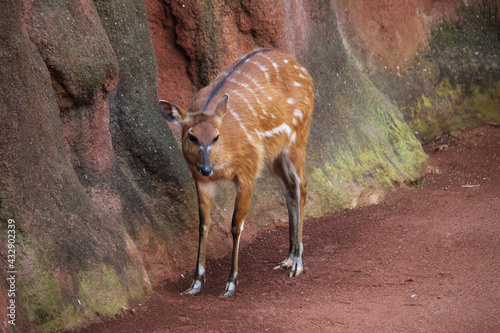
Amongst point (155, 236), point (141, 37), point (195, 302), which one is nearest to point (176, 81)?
point (141, 37)

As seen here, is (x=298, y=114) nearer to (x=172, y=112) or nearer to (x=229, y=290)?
(x=172, y=112)

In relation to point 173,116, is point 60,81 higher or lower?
higher

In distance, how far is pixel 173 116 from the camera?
615 centimetres

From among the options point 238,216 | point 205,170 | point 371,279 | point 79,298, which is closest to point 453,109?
point 371,279

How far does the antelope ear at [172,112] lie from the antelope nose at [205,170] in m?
0.57

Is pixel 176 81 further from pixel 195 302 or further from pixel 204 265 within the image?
pixel 195 302

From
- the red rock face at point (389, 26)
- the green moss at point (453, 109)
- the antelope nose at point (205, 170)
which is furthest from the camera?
the green moss at point (453, 109)

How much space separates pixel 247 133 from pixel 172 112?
0.79 meters

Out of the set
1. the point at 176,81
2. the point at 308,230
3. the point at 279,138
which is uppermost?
the point at 176,81

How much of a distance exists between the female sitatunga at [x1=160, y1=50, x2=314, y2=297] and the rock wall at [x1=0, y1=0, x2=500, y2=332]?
55 cm

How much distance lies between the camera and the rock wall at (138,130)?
4.91m

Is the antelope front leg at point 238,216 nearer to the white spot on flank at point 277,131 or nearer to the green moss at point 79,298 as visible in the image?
the white spot on flank at point 277,131

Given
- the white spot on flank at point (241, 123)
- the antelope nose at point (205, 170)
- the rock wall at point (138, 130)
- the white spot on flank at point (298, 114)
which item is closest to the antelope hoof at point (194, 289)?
the rock wall at point (138, 130)

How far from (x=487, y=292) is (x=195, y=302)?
2.41 meters
